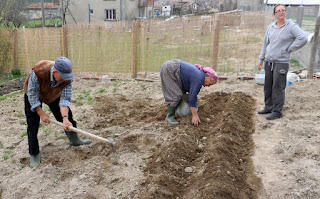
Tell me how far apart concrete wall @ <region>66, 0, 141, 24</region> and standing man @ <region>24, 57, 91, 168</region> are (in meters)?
21.5

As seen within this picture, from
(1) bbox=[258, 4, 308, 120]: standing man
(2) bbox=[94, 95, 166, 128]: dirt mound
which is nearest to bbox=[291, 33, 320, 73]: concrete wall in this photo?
(1) bbox=[258, 4, 308, 120]: standing man

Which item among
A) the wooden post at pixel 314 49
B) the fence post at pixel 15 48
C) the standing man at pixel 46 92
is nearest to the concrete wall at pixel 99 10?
the fence post at pixel 15 48

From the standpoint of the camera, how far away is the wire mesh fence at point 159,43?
7363mm

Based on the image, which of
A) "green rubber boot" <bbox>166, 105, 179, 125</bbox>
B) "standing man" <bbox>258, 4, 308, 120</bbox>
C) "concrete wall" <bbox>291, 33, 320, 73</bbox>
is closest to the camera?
"standing man" <bbox>258, 4, 308, 120</bbox>

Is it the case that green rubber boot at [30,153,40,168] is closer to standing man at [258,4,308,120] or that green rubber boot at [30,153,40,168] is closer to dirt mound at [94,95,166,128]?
dirt mound at [94,95,166,128]

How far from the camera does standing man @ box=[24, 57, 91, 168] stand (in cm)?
312

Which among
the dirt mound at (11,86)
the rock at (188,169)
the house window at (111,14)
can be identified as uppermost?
the house window at (111,14)

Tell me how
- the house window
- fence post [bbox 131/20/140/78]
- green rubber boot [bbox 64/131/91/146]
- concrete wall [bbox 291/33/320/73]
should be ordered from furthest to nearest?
the house window → fence post [bbox 131/20/140/78] → concrete wall [bbox 291/33/320/73] → green rubber boot [bbox 64/131/91/146]

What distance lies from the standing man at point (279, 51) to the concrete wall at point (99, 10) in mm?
20818

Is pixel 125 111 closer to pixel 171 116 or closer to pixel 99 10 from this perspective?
pixel 171 116

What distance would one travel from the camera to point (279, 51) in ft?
14.1

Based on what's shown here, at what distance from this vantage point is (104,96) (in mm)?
6469

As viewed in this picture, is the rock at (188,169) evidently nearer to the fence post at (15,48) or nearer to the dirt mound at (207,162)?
the dirt mound at (207,162)

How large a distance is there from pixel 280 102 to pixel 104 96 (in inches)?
150
